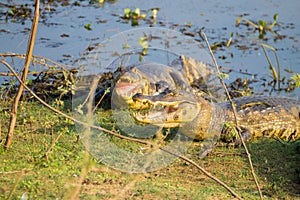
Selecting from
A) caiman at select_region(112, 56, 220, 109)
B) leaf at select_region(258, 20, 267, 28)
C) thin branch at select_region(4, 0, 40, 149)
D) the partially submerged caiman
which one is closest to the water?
leaf at select_region(258, 20, 267, 28)

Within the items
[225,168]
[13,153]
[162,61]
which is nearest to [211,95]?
[162,61]

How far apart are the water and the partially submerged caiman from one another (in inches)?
69.8

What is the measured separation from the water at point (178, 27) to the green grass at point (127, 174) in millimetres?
2734

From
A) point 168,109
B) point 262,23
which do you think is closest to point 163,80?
point 168,109

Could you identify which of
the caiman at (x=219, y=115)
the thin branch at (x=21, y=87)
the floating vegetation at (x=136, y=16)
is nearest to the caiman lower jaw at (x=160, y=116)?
the caiman at (x=219, y=115)

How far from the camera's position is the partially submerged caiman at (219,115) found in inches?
221

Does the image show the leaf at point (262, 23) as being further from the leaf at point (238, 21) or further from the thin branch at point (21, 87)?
the thin branch at point (21, 87)

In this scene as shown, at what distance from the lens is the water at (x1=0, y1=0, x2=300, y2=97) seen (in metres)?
8.84

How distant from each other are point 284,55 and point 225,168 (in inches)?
179

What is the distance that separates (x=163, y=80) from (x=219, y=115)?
935 millimetres

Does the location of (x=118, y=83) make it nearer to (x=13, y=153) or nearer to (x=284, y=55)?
(x=13, y=153)

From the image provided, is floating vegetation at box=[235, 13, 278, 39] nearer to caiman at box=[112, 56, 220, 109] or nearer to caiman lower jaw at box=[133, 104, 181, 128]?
caiman at box=[112, 56, 220, 109]

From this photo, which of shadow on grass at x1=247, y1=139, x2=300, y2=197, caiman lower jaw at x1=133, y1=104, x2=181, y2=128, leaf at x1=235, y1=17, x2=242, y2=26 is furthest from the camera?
leaf at x1=235, y1=17, x2=242, y2=26

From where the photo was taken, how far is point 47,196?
4035 mm
